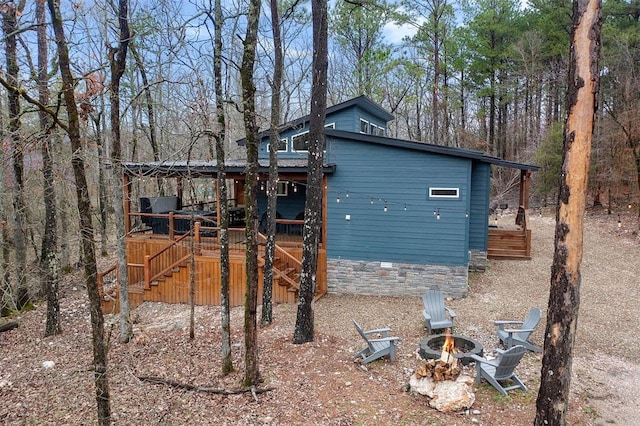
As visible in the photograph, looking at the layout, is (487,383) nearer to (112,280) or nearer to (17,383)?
(17,383)

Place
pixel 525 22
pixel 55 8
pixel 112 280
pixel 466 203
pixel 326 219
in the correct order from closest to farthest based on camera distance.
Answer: pixel 55 8
pixel 466 203
pixel 326 219
pixel 112 280
pixel 525 22

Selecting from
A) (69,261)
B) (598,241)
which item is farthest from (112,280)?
(598,241)

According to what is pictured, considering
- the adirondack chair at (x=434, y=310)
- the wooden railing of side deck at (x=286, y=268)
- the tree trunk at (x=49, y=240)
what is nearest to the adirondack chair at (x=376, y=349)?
the adirondack chair at (x=434, y=310)

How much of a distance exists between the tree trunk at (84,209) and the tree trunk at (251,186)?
6.32 ft

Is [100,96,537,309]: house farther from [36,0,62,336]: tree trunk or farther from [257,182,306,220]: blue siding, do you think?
[257,182,306,220]: blue siding

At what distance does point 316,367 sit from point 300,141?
901 centimetres

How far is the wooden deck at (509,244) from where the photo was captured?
14.0 m

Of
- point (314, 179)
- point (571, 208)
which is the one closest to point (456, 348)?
point (571, 208)

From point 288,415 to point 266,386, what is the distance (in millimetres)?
846

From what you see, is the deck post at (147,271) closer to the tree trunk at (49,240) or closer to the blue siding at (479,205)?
the tree trunk at (49,240)

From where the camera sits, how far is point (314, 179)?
7656mm

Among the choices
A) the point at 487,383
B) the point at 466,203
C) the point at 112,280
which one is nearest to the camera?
the point at 487,383

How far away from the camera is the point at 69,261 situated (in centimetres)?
1602

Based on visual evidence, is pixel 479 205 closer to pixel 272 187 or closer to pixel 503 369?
pixel 272 187
